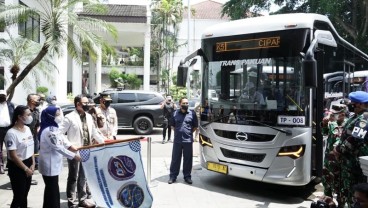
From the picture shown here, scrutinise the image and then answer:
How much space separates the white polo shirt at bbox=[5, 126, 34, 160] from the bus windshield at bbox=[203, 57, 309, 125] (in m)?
3.61

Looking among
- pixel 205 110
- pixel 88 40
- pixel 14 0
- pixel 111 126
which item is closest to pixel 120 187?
pixel 111 126

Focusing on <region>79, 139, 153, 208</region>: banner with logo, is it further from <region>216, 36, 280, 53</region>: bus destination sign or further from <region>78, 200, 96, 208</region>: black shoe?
<region>216, 36, 280, 53</region>: bus destination sign

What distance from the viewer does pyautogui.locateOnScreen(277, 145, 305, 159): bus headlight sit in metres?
6.86

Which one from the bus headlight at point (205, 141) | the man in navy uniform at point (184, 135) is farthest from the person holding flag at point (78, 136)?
the bus headlight at point (205, 141)

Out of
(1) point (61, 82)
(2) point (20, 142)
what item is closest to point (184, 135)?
(2) point (20, 142)

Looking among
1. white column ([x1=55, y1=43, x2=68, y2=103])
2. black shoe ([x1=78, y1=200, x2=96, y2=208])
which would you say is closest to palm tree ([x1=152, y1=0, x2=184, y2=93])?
white column ([x1=55, y1=43, x2=68, y2=103])

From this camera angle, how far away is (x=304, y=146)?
6855 mm

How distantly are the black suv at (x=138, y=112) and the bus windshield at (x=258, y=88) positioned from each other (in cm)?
900

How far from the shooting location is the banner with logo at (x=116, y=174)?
545cm

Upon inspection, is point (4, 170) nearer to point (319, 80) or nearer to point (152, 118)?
point (319, 80)

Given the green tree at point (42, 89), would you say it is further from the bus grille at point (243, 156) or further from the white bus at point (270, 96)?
the bus grille at point (243, 156)

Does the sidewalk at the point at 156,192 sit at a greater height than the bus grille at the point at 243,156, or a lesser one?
lesser

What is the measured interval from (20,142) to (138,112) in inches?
461

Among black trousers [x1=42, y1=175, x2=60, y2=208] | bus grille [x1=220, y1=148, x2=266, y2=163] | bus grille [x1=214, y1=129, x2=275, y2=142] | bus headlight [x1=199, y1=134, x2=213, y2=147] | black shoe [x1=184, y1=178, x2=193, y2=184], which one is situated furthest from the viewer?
black shoe [x1=184, y1=178, x2=193, y2=184]
